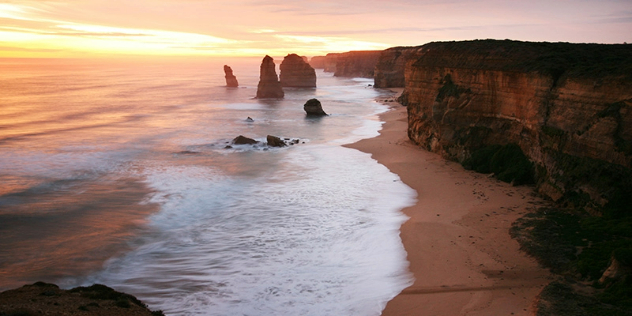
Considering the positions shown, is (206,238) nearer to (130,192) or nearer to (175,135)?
(130,192)

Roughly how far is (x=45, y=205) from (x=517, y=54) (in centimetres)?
2047

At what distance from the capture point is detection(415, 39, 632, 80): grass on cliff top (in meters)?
14.8

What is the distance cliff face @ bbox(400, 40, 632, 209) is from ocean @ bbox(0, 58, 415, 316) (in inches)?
185

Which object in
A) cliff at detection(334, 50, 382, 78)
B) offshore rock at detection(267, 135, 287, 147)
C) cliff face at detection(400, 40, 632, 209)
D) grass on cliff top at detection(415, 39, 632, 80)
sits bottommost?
offshore rock at detection(267, 135, 287, 147)

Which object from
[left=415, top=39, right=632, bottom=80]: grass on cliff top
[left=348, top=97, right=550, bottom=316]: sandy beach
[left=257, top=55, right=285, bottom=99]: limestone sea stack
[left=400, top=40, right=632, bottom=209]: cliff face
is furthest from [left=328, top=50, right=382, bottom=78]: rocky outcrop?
[left=348, top=97, right=550, bottom=316]: sandy beach

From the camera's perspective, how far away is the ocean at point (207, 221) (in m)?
10.6

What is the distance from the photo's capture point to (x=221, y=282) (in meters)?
11.0

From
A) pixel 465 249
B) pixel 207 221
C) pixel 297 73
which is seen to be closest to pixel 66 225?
pixel 207 221

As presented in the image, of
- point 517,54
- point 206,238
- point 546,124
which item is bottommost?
point 206,238

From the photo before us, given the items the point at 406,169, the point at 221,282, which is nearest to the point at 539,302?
the point at 221,282

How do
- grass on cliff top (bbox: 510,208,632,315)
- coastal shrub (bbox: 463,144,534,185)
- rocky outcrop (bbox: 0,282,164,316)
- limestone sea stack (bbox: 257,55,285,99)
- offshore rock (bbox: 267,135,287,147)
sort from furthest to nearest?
limestone sea stack (bbox: 257,55,285,99) < offshore rock (bbox: 267,135,287,147) < coastal shrub (bbox: 463,144,534,185) < grass on cliff top (bbox: 510,208,632,315) < rocky outcrop (bbox: 0,282,164,316)

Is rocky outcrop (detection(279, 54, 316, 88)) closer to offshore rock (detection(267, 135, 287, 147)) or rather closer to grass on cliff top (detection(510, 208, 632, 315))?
offshore rock (detection(267, 135, 287, 147))

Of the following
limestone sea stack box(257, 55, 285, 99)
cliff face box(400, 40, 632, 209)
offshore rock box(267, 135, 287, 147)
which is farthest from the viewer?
limestone sea stack box(257, 55, 285, 99)

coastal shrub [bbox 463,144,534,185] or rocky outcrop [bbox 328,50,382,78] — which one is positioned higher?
rocky outcrop [bbox 328,50,382,78]
